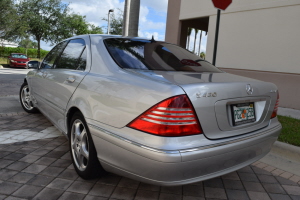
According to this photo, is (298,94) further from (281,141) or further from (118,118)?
(118,118)

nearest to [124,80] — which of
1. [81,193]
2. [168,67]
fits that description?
Result: [168,67]

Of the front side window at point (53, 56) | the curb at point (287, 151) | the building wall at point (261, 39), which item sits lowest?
the curb at point (287, 151)

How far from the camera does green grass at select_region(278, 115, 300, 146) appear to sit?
405 centimetres

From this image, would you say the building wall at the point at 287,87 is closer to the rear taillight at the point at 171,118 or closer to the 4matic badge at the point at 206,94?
the 4matic badge at the point at 206,94

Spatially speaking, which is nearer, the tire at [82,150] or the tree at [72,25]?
the tire at [82,150]

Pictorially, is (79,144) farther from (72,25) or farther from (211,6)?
(72,25)

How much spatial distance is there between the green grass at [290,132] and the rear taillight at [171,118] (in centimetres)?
276

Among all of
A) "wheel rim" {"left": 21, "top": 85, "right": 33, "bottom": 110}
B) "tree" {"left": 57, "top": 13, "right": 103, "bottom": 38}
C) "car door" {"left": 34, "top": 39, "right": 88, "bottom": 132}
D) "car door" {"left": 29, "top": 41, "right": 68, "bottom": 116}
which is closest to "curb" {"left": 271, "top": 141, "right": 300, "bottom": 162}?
"car door" {"left": 34, "top": 39, "right": 88, "bottom": 132}

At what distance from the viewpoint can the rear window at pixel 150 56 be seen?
258 cm

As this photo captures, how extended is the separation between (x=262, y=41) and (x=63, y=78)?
685cm

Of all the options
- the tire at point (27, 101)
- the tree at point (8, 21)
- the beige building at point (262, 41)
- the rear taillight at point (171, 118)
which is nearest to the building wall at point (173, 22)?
the beige building at point (262, 41)

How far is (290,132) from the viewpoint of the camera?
454cm

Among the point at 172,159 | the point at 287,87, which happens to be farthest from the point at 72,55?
the point at 287,87

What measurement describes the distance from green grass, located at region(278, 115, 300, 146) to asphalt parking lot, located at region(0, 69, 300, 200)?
844 millimetres
